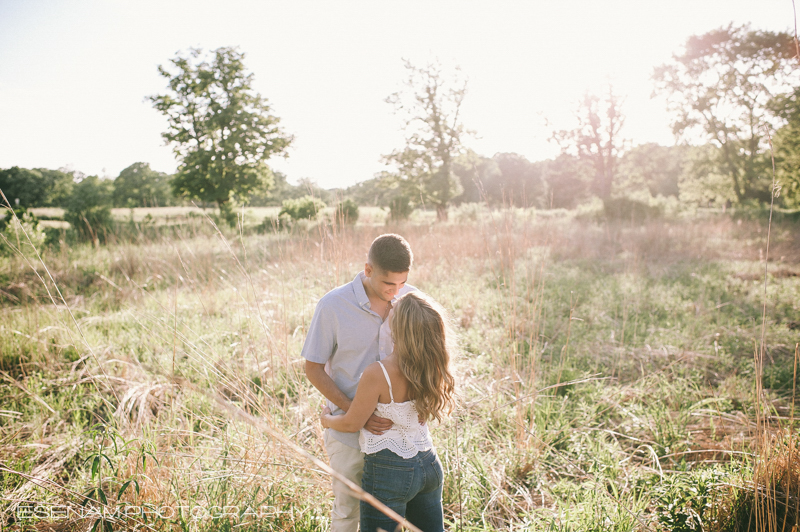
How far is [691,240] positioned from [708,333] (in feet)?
22.7

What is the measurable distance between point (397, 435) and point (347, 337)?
43cm

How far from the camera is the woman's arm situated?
136 centimetres

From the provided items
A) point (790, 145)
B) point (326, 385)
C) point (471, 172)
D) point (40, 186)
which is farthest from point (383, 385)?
point (40, 186)

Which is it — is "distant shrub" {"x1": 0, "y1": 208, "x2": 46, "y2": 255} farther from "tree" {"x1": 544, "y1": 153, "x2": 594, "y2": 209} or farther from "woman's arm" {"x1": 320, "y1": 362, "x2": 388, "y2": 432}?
"tree" {"x1": 544, "y1": 153, "x2": 594, "y2": 209}

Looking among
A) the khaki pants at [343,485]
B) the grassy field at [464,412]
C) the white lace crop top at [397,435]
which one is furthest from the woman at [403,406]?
the grassy field at [464,412]

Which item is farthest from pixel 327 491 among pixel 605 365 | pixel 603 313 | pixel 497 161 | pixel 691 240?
pixel 497 161

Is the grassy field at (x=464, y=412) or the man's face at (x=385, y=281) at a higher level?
the man's face at (x=385, y=281)

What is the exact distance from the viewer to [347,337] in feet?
5.03

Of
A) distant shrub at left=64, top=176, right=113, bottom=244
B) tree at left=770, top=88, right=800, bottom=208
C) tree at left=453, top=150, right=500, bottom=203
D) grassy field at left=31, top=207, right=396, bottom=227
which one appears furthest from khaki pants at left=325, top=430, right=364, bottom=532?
tree at left=453, top=150, right=500, bottom=203

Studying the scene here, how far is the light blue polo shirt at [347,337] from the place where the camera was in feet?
4.97

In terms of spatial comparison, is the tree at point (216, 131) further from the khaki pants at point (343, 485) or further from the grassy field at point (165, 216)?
the khaki pants at point (343, 485)

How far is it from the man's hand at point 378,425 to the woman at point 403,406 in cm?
2

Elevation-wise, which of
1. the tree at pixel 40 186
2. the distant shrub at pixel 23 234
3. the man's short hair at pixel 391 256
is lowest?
the man's short hair at pixel 391 256

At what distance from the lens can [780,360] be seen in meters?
3.70
